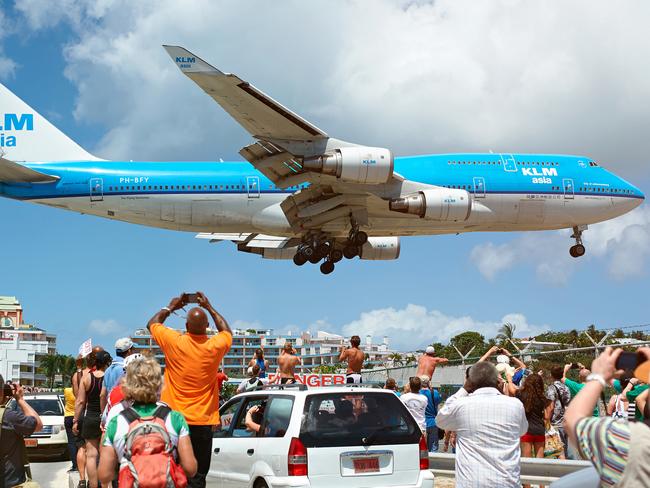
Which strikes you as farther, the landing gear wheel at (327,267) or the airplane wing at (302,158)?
the landing gear wheel at (327,267)

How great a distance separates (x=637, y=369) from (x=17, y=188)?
27.3 meters

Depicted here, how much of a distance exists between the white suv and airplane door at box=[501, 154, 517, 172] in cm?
2136

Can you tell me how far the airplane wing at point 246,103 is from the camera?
22516 millimetres

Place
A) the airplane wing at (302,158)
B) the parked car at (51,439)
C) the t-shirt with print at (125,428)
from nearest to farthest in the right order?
1. the t-shirt with print at (125,428)
2. the parked car at (51,439)
3. the airplane wing at (302,158)

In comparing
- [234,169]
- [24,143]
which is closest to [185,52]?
[234,169]

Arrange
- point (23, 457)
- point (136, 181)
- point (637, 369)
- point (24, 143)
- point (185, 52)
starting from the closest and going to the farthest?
point (637, 369) → point (23, 457) → point (185, 52) → point (136, 181) → point (24, 143)

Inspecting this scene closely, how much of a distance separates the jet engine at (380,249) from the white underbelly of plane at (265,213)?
79.3 inches

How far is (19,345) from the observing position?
136625 mm

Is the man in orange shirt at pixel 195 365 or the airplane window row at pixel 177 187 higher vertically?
the airplane window row at pixel 177 187

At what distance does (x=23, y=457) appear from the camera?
613 cm

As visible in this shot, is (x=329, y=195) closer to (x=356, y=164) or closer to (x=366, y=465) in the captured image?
(x=356, y=164)

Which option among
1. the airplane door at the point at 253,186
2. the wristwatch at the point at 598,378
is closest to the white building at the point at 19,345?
the airplane door at the point at 253,186

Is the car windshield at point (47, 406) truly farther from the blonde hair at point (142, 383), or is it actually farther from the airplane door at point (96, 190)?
the blonde hair at point (142, 383)

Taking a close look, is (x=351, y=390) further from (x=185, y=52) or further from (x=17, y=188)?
(x=17, y=188)
